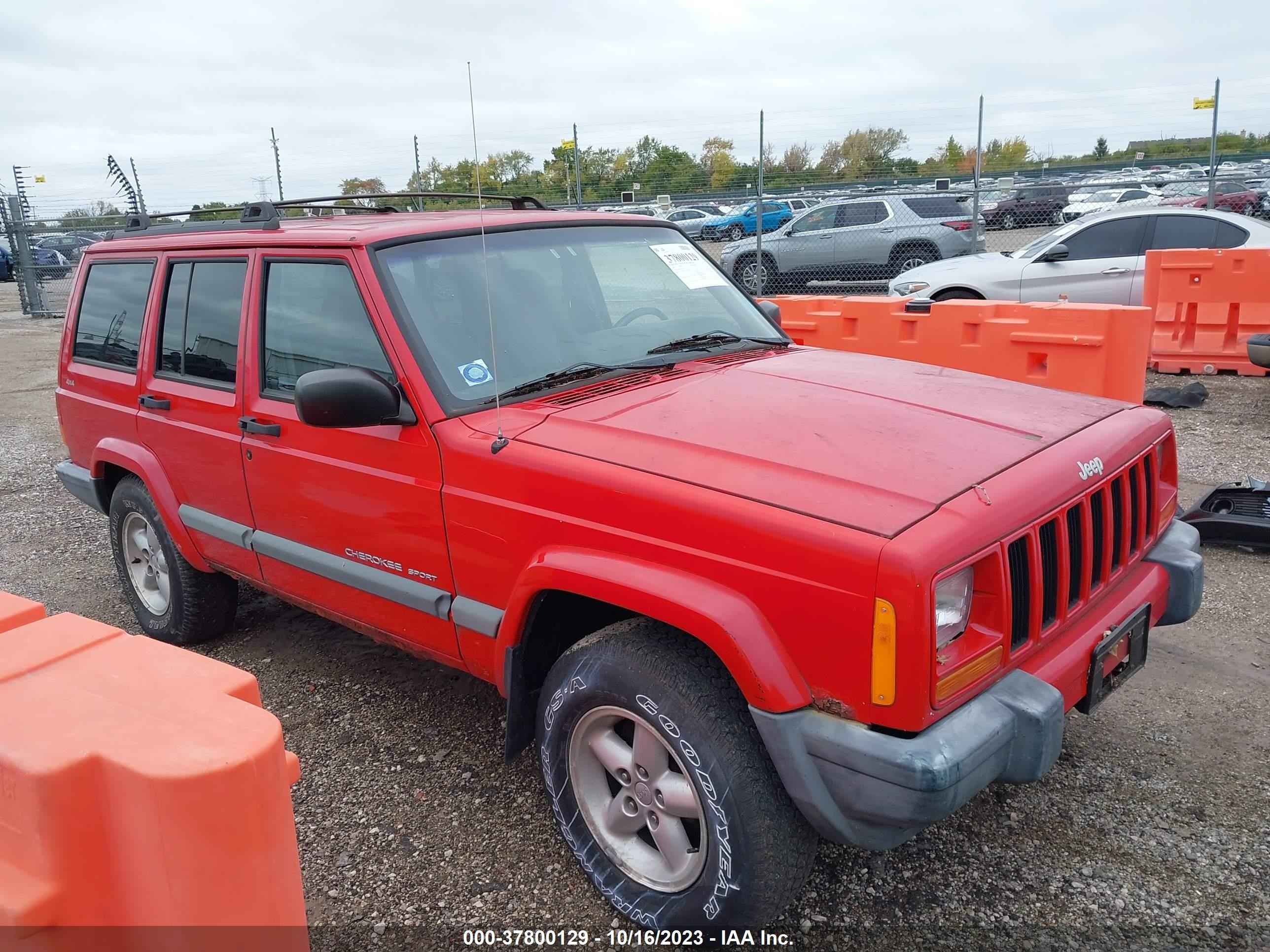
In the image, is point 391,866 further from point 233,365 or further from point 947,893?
point 233,365

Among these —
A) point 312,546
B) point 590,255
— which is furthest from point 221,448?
point 590,255

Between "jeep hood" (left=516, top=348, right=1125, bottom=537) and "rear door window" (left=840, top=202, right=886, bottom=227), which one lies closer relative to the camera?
"jeep hood" (left=516, top=348, right=1125, bottom=537)

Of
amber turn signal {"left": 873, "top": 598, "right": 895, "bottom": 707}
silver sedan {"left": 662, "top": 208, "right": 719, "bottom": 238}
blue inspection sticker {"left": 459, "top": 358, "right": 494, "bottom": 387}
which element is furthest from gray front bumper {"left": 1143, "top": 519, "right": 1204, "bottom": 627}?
silver sedan {"left": 662, "top": 208, "right": 719, "bottom": 238}

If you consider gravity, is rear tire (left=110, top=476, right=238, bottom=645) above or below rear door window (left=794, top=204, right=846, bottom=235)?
below

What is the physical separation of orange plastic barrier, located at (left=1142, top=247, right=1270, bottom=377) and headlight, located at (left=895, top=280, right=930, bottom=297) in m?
2.13

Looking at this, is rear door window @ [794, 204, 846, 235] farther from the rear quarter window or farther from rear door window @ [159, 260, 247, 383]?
rear door window @ [159, 260, 247, 383]

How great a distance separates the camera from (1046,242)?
10344 mm

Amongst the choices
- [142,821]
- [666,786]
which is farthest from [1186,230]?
[142,821]

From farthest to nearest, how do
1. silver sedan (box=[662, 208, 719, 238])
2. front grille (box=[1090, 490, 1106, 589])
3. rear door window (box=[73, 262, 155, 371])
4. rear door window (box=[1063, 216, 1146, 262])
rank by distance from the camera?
silver sedan (box=[662, 208, 719, 238])
rear door window (box=[1063, 216, 1146, 262])
rear door window (box=[73, 262, 155, 371])
front grille (box=[1090, 490, 1106, 589])

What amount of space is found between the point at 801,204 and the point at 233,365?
21.8 meters

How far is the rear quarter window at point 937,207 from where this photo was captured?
49.4 ft

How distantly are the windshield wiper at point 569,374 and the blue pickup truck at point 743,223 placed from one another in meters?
18.7

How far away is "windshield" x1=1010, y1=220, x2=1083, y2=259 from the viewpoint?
10.2 m

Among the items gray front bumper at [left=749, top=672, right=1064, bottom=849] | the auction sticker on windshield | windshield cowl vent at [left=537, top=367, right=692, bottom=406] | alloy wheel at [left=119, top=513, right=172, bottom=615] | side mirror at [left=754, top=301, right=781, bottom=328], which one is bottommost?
alloy wheel at [left=119, top=513, right=172, bottom=615]
